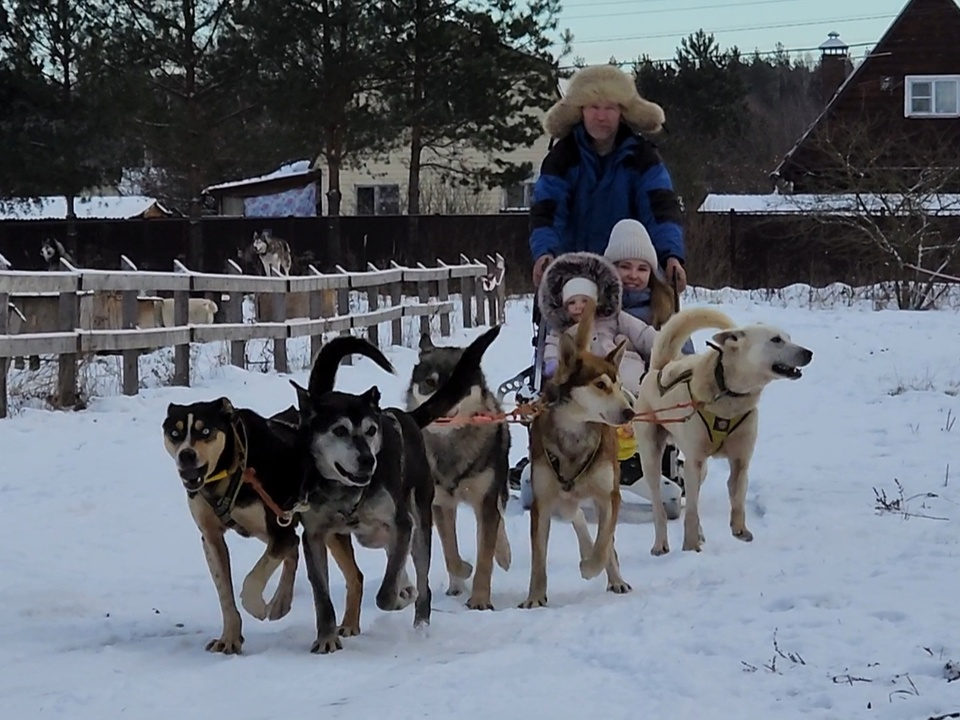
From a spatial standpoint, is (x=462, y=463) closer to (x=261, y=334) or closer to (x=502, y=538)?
(x=502, y=538)

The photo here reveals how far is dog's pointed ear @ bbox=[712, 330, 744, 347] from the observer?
286 inches

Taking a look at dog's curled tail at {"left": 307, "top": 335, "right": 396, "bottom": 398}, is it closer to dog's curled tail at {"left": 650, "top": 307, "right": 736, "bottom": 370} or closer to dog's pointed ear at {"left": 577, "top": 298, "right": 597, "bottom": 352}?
dog's pointed ear at {"left": 577, "top": 298, "right": 597, "bottom": 352}

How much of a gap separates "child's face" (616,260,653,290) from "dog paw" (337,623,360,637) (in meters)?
3.25

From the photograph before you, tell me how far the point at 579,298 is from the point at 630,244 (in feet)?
1.99

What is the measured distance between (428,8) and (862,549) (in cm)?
2920

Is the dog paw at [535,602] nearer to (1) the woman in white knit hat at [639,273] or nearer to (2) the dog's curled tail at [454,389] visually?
(2) the dog's curled tail at [454,389]

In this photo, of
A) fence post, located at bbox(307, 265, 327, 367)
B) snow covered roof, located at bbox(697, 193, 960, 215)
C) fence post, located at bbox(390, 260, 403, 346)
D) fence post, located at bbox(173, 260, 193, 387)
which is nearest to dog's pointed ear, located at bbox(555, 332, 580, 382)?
fence post, located at bbox(173, 260, 193, 387)

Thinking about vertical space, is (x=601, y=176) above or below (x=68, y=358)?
above

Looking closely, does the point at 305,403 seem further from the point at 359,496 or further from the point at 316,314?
the point at 316,314

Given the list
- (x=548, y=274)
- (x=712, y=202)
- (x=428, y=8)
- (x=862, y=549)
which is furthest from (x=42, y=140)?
(x=862, y=549)

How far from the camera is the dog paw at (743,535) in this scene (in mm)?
7109

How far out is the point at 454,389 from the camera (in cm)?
615

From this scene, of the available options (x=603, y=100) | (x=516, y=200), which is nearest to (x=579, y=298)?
(x=603, y=100)

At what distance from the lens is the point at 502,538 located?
22.1 feet
